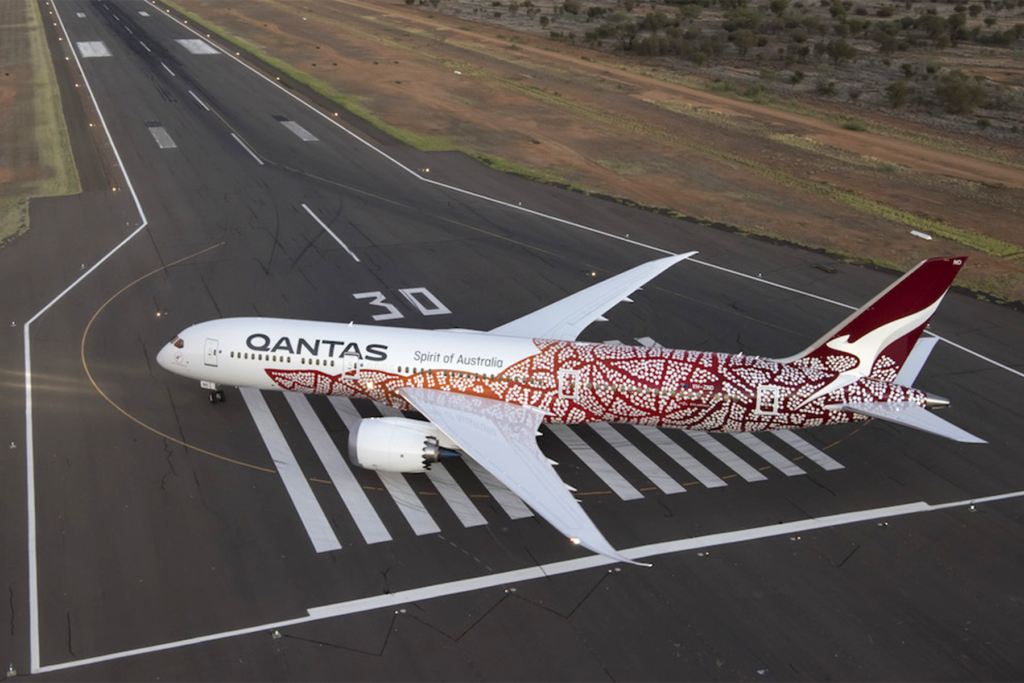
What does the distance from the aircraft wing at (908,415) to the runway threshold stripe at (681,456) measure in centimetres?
601

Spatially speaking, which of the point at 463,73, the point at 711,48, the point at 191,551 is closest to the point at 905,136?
the point at 711,48

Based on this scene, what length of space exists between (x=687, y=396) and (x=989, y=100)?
291ft

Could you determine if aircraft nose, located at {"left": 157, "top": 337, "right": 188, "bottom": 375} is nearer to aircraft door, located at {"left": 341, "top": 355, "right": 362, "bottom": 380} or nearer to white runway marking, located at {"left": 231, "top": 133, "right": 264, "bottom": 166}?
aircraft door, located at {"left": 341, "top": 355, "right": 362, "bottom": 380}

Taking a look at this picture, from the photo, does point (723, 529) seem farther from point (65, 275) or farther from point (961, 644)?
point (65, 275)

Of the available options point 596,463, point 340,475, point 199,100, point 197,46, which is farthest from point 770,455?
point 197,46

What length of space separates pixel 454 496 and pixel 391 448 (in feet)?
10.5

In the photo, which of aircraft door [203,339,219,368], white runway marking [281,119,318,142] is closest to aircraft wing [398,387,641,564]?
aircraft door [203,339,219,368]

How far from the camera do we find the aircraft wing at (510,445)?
26.6 m

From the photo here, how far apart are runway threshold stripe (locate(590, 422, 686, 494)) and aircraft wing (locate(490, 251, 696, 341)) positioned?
501cm

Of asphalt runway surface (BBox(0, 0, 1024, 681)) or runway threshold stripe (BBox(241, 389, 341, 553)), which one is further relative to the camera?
runway threshold stripe (BBox(241, 389, 341, 553))

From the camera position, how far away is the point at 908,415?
31.0 meters

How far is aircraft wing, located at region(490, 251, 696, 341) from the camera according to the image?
39.5 metres

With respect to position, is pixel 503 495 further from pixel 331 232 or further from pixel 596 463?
pixel 331 232

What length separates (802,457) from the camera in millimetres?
35594
